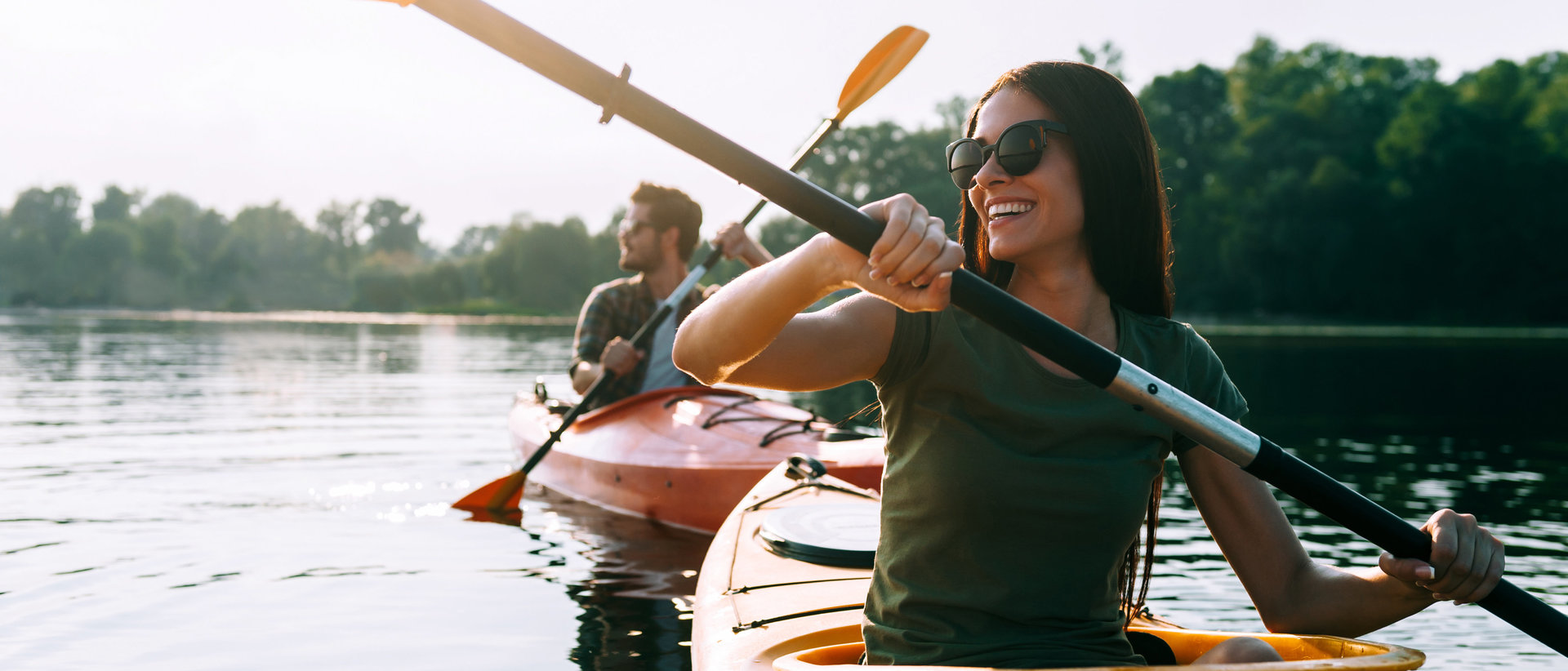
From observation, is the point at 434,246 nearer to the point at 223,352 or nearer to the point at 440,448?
the point at 223,352

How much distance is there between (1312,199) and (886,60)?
55.0 metres

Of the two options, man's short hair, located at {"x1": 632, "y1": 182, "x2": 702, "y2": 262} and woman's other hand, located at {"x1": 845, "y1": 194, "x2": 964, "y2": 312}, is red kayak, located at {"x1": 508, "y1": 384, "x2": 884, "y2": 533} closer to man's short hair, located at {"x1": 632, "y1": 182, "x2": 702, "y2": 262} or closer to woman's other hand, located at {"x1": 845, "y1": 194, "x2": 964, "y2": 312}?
man's short hair, located at {"x1": 632, "y1": 182, "x2": 702, "y2": 262}

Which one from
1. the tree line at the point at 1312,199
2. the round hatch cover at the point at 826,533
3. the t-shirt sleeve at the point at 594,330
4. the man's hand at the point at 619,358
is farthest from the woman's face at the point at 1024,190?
the tree line at the point at 1312,199

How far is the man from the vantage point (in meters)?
7.91

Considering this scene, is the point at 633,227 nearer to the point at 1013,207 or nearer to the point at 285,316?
the point at 1013,207

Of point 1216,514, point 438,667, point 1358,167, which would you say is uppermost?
point 1358,167

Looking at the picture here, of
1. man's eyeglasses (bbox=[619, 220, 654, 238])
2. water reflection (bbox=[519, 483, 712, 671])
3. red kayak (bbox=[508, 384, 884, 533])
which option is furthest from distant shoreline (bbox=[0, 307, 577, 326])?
water reflection (bbox=[519, 483, 712, 671])

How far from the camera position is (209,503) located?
25.8 feet

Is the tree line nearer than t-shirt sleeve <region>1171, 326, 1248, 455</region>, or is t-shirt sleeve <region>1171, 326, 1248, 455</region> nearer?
t-shirt sleeve <region>1171, 326, 1248, 455</region>

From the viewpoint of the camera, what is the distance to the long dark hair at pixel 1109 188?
2.20m

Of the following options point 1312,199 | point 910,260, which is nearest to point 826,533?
point 910,260

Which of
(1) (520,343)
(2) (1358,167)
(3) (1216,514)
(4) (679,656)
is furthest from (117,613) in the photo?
(2) (1358,167)

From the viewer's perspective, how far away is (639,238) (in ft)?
25.9

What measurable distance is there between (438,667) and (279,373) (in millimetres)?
17606
